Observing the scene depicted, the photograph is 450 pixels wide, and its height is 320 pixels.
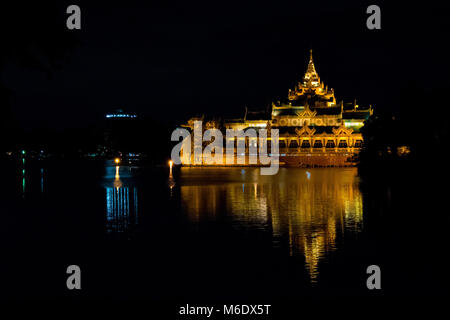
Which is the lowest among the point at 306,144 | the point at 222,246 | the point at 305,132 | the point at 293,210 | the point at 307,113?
the point at 222,246

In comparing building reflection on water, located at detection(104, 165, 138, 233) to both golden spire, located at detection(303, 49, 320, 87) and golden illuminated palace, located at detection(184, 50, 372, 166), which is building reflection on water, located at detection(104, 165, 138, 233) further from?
golden spire, located at detection(303, 49, 320, 87)

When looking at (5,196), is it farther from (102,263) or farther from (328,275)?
(328,275)

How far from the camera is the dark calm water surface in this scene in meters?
13.4

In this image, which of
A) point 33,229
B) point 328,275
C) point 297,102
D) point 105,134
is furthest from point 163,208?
point 105,134

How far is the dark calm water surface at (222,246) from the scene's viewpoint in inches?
527

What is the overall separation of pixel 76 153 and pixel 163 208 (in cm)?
11675

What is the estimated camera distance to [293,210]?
25922 mm

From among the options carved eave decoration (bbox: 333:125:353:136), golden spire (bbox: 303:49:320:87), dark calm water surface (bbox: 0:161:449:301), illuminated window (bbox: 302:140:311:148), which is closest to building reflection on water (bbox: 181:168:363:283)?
dark calm water surface (bbox: 0:161:449:301)

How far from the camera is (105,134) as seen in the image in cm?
15312

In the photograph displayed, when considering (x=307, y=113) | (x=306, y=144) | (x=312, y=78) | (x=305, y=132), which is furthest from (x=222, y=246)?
(x=312, y=78)

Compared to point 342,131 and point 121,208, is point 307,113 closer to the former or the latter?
point 342,131

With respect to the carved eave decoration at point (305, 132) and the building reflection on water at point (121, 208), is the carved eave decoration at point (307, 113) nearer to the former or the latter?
the carved eave decoration at point (305, 132)

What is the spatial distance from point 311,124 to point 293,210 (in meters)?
71.8
